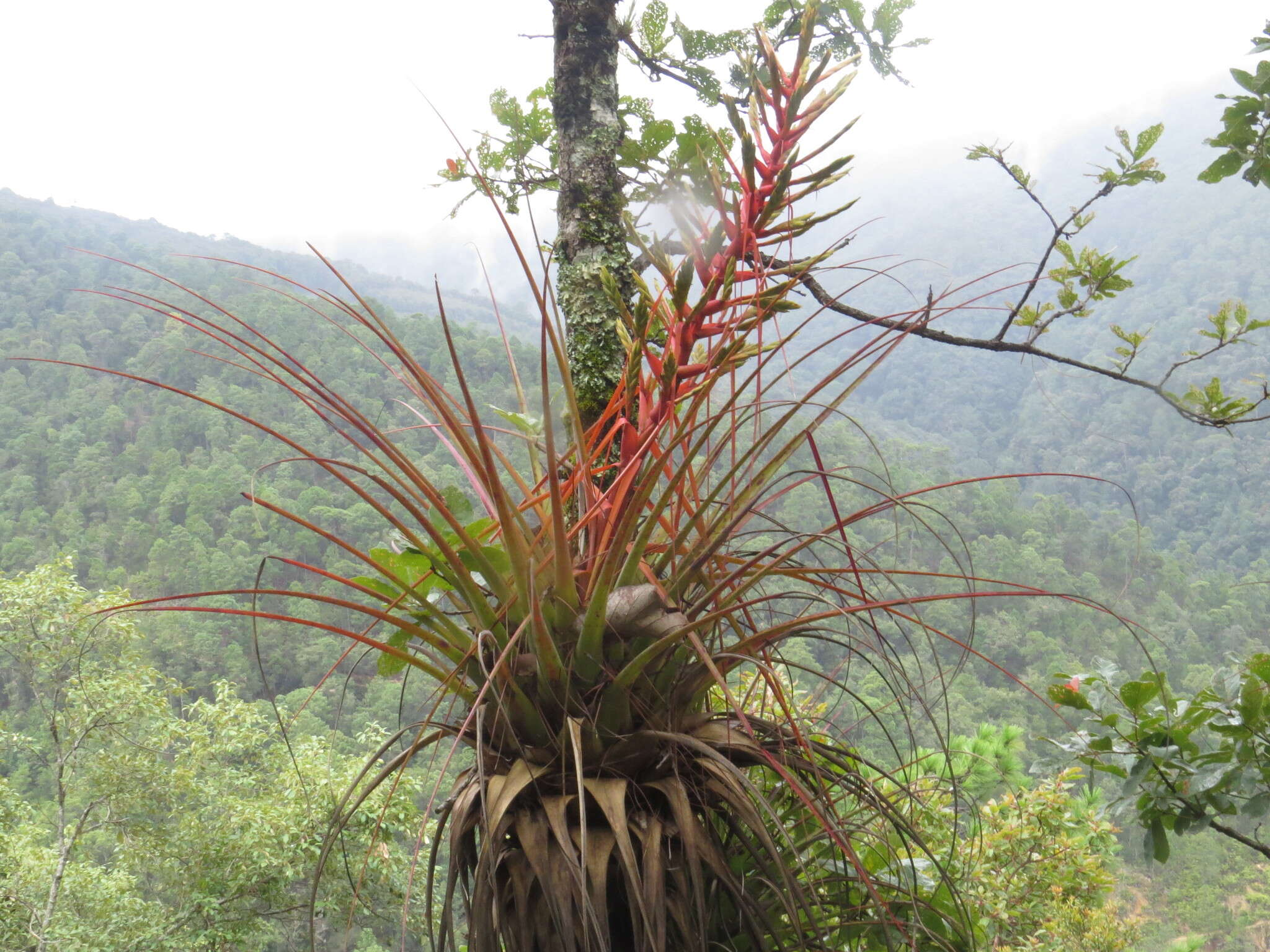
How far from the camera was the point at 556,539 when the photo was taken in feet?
1.85

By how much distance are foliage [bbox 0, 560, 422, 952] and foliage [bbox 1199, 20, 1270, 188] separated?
7.72 metres

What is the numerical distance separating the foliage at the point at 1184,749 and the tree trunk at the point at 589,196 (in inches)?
34.2

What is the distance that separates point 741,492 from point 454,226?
3.03 feet

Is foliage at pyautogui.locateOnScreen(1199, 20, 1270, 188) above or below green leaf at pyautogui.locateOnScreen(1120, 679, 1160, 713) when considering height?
above

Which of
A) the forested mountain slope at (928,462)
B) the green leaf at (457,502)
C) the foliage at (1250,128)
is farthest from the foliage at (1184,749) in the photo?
the forested mountain slope at (928,462)

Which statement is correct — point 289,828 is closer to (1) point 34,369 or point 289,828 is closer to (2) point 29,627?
(2) point 29,627

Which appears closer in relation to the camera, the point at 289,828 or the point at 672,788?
the point at 672,788

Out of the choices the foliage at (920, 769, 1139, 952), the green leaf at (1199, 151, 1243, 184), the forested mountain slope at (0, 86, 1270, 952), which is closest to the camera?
the green leaf at (1199, 151, 1243, 184)

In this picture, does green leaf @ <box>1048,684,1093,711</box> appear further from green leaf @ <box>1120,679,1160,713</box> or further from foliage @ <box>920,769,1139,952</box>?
foliage @ <box>920,769,1139,952</box>

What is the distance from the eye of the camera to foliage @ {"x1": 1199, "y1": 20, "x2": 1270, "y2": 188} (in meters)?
1.35

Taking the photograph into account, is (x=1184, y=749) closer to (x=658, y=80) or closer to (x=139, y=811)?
(x=658, y=80)

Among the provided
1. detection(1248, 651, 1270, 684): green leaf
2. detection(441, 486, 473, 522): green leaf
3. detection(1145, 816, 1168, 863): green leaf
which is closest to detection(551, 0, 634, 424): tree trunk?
detection(441, 486, 473, 522): green leaf

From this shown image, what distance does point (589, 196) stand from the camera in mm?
1098

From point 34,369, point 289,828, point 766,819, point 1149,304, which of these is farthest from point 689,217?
point 34,369
